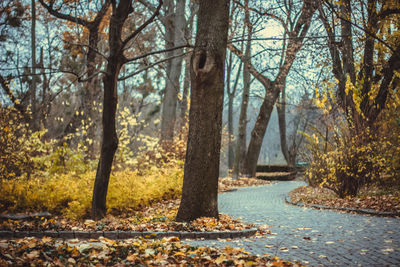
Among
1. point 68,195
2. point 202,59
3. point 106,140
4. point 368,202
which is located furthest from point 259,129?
point 202,59

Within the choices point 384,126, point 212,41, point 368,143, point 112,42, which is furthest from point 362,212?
point 112,42

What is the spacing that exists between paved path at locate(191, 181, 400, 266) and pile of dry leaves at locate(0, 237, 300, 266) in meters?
0.76

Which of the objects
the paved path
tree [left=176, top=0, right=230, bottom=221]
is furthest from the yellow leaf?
tree [left=176, top=0, right=230, bottom=221]

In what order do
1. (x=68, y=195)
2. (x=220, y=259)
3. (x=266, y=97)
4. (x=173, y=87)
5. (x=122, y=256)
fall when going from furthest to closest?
(x=266, y=97), (x=173, y=87), (x=68, y=195), (x=122, y=256), (x=220, y=259)

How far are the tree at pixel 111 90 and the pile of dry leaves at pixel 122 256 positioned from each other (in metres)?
3.80

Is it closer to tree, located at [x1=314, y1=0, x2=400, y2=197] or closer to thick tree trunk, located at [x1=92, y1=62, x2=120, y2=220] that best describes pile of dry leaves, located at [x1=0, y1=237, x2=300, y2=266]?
thick tree trunk, located at [x1=92, y1=62, x2=120, y2=220]

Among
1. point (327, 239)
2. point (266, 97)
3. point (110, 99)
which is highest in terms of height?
point (266, 97)

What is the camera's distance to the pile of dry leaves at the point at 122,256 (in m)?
3.72

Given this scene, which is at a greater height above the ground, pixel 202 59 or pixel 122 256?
pixel 202 59

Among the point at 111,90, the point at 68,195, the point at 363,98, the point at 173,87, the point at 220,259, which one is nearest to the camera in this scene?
the point at 220,259

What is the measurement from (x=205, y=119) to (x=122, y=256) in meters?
3.35

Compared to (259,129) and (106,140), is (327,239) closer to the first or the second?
(106,140)

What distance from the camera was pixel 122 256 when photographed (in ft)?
13.4

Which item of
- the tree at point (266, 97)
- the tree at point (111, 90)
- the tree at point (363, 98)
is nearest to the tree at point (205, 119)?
the tree at point (111, 90)
